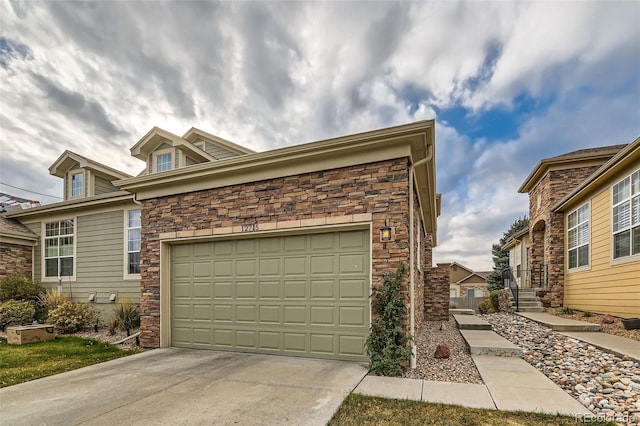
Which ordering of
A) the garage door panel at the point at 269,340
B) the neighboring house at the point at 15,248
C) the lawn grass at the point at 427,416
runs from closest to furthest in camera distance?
the lawn grass at the point at 427,416
the garage door panel at the point at 269,340
the neighboring house at the point at 15,248

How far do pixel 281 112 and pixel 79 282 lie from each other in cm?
937

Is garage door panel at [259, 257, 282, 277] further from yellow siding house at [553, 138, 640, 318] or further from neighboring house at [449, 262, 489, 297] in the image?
neighboring house at [449, 262, 489, 297]

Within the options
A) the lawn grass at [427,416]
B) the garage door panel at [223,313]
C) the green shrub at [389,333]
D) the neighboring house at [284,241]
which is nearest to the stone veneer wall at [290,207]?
the neighboring house at [284,241]

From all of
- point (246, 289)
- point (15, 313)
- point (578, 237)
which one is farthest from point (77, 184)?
point (578, 237)

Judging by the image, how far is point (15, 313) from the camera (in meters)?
10.4

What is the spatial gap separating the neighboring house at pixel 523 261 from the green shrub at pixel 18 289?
18.4 metres

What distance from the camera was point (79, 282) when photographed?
39.3 ft

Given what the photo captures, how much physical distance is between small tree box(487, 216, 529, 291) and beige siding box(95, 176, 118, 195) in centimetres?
2912

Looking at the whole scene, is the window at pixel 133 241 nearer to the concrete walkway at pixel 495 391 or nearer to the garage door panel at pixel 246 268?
the garage door panel at pixel 246 268

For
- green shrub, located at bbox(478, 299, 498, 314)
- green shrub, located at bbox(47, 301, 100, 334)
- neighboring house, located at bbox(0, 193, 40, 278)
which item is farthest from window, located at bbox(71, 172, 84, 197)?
green shrub, located at bbox(478, 299, 498, 314)

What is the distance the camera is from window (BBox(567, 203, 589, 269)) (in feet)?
35.5

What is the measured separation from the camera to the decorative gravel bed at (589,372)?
12.2 ft

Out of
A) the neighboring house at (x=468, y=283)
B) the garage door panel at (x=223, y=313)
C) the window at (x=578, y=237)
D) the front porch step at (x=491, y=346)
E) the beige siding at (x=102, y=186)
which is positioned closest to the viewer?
the front porch step at (x=491, y=346)

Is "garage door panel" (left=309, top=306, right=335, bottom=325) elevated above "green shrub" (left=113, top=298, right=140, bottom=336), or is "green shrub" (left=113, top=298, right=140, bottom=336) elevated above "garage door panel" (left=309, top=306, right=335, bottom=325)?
"garage door panel" (left=309, top=306, right=335, bottom=325)
